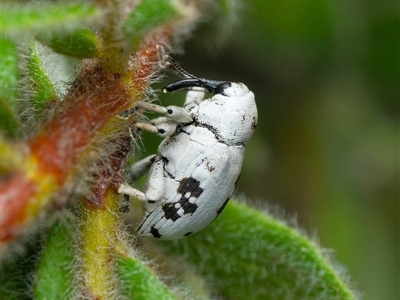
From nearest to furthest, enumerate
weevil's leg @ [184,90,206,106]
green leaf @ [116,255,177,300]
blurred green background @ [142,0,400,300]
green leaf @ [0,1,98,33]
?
green leaf @ [0,1,98,33] → green leaf @ [116,255,177,300] → weevil's leg @ [184,90,206,106] → blurred green background @ [142,0,400,300]

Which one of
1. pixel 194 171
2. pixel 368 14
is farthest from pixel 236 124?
pixel 368 14

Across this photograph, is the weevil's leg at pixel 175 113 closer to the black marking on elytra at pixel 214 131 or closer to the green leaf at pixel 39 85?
the black marking on elytra at pixel 214 131

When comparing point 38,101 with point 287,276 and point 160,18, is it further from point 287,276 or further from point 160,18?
point 287,276

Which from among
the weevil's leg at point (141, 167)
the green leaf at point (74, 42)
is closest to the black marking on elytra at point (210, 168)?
the weevil's leg at point (141, 167)

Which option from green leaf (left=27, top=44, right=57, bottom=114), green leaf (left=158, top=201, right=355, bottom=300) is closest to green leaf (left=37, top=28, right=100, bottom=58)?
green leaf (left=27, top=44, right=57, bottom=114)

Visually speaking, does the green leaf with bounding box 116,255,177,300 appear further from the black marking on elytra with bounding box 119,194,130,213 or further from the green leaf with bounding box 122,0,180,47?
the green leaf with bounding box 122,0,180,47
